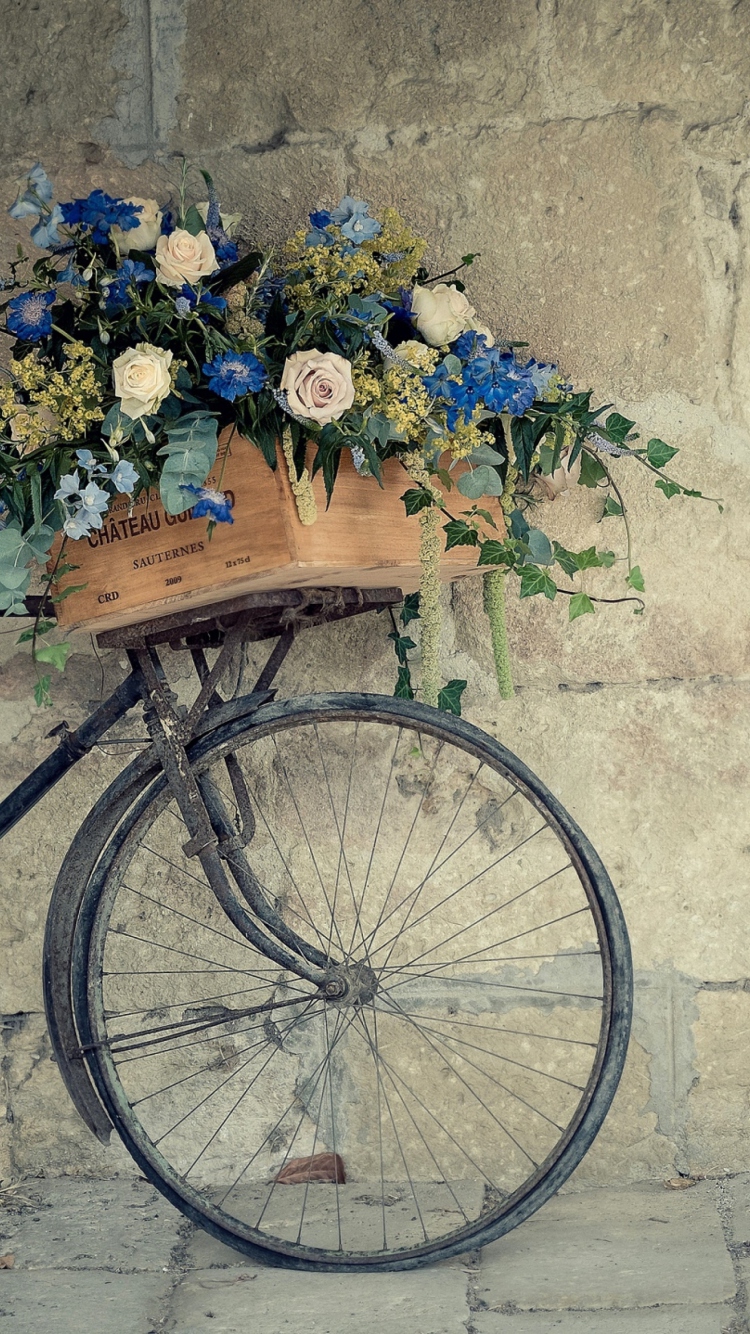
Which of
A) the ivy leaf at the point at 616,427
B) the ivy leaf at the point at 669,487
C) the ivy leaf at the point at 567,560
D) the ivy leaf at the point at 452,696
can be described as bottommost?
the ivy leaf at the point at 452,696

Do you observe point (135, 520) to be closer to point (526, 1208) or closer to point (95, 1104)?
point (95, 1104)

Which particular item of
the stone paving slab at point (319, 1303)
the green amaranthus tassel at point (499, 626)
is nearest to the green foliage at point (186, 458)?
the green amaranthus tassel at point (499, 626)

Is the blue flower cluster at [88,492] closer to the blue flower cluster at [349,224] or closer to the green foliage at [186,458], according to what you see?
the green foliage at [186,458]

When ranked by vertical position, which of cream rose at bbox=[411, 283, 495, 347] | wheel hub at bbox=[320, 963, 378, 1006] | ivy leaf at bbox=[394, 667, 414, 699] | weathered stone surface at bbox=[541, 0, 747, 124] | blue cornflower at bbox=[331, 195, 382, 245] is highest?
weathered stone surface at bbox=[541, 0, 747, 124]

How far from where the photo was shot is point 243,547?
6.08ft

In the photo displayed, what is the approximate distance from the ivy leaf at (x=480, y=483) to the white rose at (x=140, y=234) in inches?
24.8

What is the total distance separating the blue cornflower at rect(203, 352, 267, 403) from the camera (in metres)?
1.78

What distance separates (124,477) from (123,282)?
0.33 metres

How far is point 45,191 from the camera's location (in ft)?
6.29

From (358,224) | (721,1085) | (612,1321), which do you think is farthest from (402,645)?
(612,1321)

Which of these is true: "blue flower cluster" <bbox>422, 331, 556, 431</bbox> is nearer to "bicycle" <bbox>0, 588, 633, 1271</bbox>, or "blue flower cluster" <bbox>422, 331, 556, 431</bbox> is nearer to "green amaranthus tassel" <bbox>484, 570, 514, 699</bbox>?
"green amaranthus tassel" <bbox>484, 570, 514, 699</bbox>

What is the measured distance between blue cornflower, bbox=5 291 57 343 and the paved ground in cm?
159

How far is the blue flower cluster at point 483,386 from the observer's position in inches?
72.3

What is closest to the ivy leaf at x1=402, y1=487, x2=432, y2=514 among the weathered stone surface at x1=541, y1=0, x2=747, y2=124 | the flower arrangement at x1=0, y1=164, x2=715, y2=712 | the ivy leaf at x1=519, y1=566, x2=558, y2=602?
the flower arrangement at x1=0, y1=164, x2=715, y2=712
